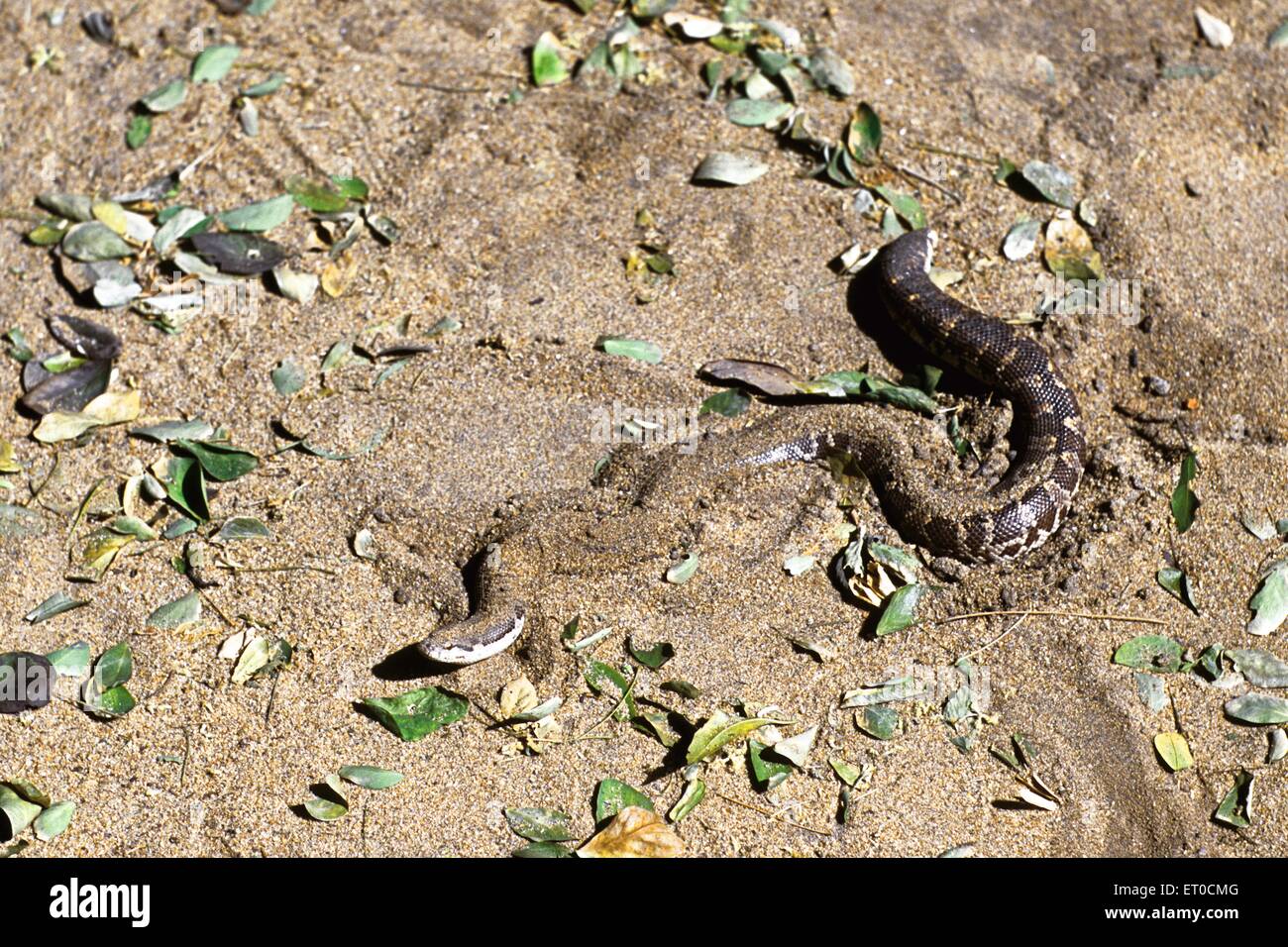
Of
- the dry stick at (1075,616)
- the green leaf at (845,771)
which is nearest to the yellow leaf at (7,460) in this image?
the green leaf at (845,771)

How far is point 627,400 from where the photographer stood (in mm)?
4887

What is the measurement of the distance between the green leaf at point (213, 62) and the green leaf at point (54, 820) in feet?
12.5

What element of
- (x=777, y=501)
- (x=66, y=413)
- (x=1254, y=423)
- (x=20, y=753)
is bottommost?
(x=20, y=753)

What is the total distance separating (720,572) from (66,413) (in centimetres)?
288

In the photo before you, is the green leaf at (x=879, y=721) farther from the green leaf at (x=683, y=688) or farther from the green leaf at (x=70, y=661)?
the green leaf at (x=70, y=661)

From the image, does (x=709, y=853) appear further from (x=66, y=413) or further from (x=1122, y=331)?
(x=66, y=413)

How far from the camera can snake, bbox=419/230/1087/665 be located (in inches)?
170

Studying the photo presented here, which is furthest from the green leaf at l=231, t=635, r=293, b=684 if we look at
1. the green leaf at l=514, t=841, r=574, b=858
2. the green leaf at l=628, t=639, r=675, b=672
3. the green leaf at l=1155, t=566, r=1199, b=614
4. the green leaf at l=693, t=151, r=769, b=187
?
the green leaf at l=1155, t=566, r=1199, b=614

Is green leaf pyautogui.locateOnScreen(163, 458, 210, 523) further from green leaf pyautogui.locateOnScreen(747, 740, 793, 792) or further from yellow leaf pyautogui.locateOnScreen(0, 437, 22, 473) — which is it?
green leaf pyautogui.locateOnScreen(747, 740, 793, 792)

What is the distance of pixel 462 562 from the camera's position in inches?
177

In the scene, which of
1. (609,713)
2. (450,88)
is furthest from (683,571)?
(450,88)

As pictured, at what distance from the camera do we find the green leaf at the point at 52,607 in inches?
173

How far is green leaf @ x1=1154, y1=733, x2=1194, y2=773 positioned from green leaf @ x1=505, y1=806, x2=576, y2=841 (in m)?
2.02
